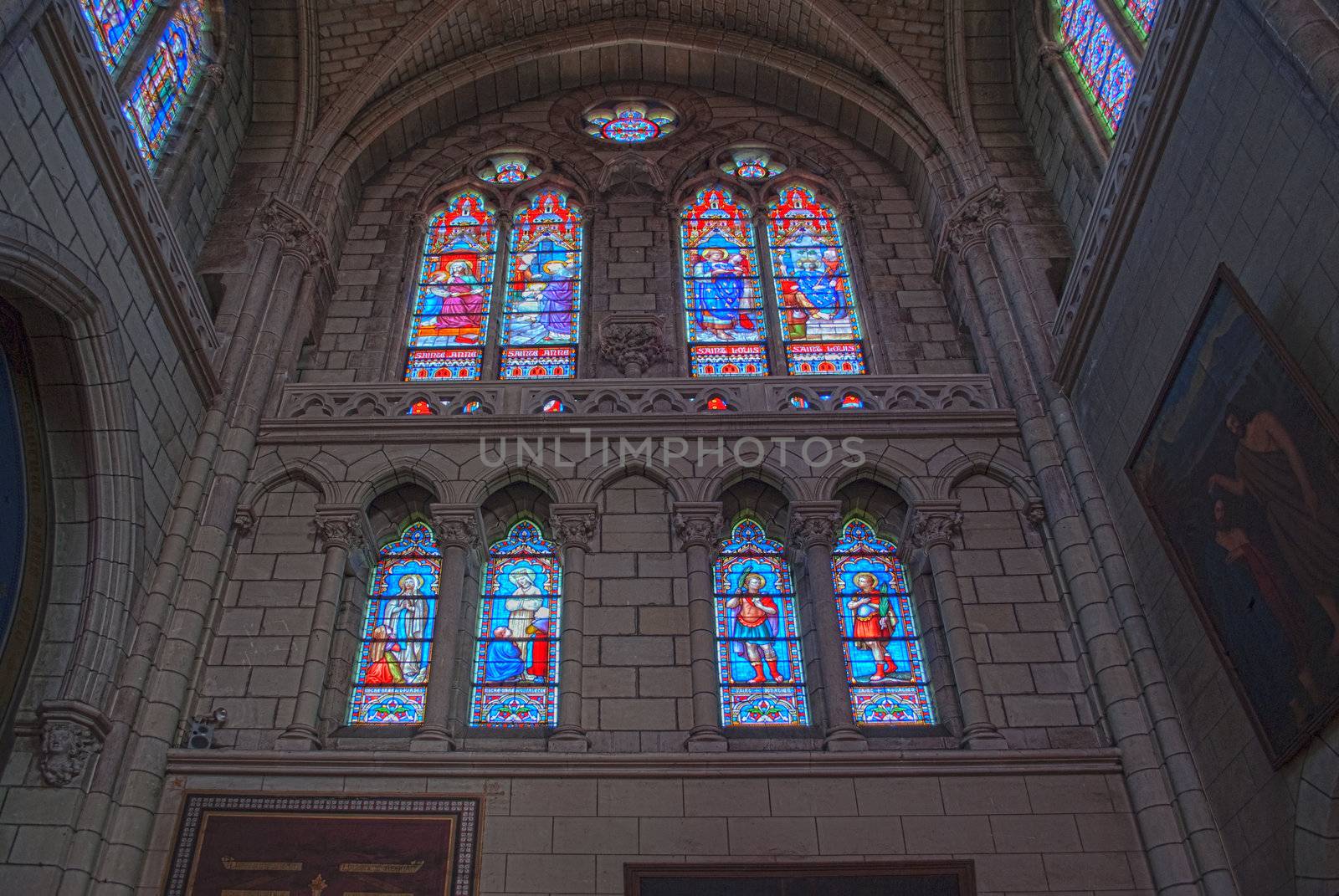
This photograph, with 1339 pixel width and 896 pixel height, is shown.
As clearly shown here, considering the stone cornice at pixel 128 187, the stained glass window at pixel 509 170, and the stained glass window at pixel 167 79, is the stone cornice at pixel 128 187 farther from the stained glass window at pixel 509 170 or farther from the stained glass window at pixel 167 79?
the stained glass window at pixel 509 170

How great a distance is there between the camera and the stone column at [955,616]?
8.99 m

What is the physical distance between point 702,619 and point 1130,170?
16.2 feet

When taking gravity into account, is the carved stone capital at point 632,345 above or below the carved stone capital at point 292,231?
below

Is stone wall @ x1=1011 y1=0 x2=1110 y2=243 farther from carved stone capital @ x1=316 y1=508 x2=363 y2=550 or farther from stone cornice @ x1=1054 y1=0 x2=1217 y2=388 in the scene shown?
carved stone capital @ x1=316 y1=508 x2=363 y2=550

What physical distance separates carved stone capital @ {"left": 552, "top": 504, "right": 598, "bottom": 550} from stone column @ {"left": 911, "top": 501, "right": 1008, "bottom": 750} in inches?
112

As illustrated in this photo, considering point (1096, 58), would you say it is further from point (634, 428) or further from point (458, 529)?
point (458, 529)

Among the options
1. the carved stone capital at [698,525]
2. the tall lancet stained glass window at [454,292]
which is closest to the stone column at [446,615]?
the carved stone capital at [698,525]

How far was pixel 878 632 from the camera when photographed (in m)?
10.1

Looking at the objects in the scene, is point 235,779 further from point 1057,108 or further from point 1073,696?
point 1057,108

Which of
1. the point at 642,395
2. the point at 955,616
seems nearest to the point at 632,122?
the point at 642,395

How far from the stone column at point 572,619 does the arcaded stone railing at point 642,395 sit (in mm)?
1407

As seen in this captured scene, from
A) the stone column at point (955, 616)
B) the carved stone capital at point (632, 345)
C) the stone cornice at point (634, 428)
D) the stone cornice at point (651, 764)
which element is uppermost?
the carved stone capital at point (632, 345)

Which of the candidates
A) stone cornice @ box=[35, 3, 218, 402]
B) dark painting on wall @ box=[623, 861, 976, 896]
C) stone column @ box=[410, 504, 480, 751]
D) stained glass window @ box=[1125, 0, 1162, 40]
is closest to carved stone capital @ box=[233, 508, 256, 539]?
stone cornice @ box=[35, 3, 218, 402]

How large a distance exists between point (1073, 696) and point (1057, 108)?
6740 millimetres
